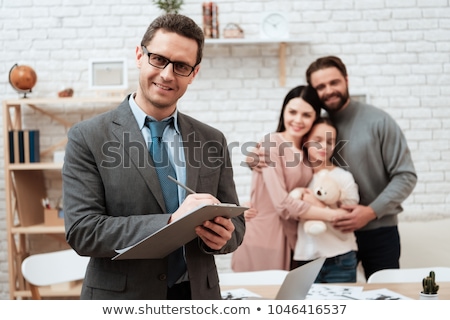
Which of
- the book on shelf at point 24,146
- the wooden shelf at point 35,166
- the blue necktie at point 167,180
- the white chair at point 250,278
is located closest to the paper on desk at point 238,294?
the white chair at point 250,278

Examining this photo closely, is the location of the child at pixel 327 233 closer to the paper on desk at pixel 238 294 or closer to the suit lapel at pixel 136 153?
the paper on desk at pixel 238 294

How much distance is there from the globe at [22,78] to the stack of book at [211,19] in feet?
2.93

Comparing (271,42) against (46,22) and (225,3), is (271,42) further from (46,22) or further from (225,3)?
(46,22)

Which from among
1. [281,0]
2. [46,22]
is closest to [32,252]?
[46,22]

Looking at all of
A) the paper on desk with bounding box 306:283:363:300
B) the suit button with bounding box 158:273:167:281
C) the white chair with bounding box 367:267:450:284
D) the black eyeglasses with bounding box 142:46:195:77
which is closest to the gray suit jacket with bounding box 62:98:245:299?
the suit button with bounding box 158:273:167:281

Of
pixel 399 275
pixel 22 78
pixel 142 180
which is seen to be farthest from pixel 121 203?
pixel 22 78

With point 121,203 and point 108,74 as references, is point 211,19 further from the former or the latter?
point 121,203

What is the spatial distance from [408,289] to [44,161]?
1887 mm

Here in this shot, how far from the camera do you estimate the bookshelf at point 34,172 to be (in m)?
2.71

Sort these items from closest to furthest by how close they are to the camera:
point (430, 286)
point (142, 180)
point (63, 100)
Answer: point (142, 180), point (430, 286), point (63, 100)

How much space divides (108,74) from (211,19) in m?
0.60

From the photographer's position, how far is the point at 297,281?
157 cm

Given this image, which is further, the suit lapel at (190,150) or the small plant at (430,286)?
the small plant at (430,286)

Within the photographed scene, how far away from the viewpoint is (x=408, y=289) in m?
2.05
